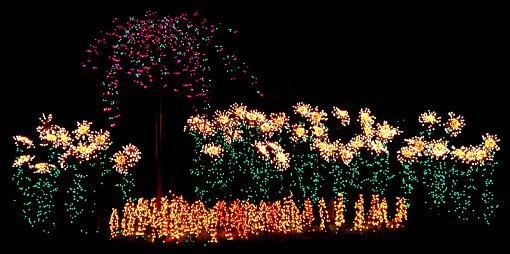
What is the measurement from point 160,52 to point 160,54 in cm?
3

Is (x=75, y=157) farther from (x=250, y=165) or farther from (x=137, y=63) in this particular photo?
(x=250, y=165)

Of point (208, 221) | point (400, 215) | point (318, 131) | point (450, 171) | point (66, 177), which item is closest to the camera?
point (208, 221)

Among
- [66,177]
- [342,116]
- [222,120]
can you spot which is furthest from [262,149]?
[66,177]

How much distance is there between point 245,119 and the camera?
12547mm

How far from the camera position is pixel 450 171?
14.2 metres

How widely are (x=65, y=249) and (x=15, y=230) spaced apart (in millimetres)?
2087

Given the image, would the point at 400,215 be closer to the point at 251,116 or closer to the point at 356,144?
the point at 356,144

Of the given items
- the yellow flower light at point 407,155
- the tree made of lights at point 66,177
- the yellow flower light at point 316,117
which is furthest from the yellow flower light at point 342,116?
the tree made of lights at point 66,177

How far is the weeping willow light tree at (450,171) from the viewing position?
542 inches

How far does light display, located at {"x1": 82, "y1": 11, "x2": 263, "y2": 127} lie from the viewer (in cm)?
1172

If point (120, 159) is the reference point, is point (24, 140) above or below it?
above

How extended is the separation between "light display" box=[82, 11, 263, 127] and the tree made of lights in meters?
0.75

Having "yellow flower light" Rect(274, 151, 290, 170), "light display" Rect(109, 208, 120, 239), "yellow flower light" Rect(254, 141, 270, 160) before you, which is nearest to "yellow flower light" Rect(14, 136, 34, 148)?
"light display" Rect(109, 208, 120, 239)

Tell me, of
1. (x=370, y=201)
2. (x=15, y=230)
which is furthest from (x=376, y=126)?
(x=15, y=230)
